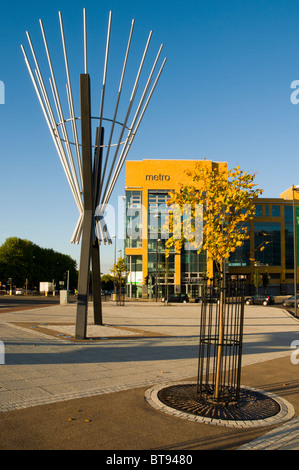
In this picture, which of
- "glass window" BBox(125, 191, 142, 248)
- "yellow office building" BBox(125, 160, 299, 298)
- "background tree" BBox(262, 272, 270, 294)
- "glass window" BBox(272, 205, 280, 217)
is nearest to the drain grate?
"yellow office building" BBox(125, 160, 299, 298)

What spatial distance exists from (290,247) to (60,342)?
237ft

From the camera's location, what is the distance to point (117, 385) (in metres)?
7.57

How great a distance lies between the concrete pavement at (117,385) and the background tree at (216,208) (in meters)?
2.80

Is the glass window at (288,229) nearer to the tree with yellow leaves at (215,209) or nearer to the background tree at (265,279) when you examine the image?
the background tree at (265,279)

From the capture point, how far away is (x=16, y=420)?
17.7 feet

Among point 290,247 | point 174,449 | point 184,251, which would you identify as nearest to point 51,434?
point 174,449

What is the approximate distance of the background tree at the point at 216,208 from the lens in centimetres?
808

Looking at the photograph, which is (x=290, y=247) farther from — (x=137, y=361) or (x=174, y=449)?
(x=174, y=449)

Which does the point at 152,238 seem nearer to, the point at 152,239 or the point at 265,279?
the point at 152,239

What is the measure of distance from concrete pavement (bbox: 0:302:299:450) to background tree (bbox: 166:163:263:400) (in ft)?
9.17

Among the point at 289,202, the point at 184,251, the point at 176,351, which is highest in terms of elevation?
the point at 289,202

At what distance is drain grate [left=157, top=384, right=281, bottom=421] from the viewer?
611 centimetres

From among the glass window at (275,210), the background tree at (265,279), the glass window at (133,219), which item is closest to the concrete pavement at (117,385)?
the glass window at (133,219)

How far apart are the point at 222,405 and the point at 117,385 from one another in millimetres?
2014
